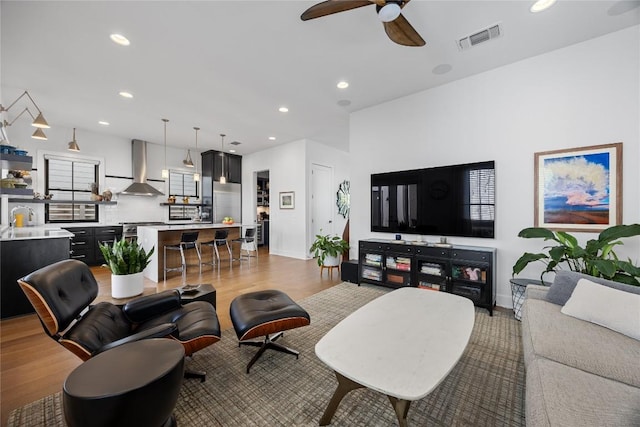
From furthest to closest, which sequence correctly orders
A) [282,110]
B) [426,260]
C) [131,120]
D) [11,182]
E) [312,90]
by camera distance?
1. [131,120]
2. [282,110]
3. [312,90]
4. [426,260]
5. [11,182]

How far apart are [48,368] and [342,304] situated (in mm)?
2767

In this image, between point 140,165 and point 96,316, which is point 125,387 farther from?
point 140,165

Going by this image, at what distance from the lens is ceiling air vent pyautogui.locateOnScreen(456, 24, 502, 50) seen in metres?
A: 2.54

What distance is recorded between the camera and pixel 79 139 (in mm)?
5738

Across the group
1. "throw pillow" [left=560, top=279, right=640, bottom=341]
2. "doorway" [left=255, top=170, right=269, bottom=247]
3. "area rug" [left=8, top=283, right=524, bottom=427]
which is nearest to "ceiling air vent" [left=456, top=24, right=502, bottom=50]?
"throw pillow" [left=560, top=279, right=640, bottom=341]

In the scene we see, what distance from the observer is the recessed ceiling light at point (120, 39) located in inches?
102

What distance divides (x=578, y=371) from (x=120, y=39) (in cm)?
453

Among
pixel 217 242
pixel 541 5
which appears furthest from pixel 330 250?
pixel 541 5

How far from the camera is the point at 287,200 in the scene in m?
6.81

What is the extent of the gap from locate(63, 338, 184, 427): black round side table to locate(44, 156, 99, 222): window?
6.13 m

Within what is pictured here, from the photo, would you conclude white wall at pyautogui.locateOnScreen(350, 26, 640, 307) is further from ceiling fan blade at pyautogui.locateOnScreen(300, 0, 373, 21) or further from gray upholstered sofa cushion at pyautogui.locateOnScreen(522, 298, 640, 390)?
ceiling fan blade at pyautogui.locateOnScreen(300, 0, 373, 21)

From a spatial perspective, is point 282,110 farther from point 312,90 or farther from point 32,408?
point 32,408

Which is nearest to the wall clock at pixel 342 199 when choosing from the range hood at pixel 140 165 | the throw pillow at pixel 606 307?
the range hood at pixel 140 165

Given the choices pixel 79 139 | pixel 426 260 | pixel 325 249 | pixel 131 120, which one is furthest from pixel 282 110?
pixel 79 139
